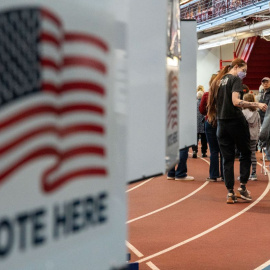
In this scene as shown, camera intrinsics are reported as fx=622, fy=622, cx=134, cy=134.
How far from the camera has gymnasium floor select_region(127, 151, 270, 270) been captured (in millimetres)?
5301

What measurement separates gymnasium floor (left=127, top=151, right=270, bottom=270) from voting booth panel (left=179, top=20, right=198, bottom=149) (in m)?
1.26

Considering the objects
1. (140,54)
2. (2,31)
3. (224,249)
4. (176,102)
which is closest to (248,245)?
(224,249)

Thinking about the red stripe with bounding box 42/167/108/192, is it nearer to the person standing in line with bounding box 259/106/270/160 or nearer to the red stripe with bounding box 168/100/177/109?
the red stripe with bounding box 168/100/177/109

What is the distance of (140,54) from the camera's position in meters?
2.50

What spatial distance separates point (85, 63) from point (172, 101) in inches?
71.3

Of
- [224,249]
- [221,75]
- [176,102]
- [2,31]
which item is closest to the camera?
[2,31]

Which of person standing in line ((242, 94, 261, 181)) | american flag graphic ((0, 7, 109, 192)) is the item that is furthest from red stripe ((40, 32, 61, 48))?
person standing in line ((242, 94, 261, 181))

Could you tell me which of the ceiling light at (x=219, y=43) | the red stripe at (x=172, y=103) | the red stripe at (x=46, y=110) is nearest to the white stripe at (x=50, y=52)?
the red stripe at (x=46, y=110)

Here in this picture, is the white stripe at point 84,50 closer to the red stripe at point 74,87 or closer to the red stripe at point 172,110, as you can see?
the red stripe at point 74,87

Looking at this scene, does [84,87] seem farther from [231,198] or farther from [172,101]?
[231,198]

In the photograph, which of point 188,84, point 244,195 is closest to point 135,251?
point 188,84

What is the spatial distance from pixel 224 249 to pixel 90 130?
447 cm

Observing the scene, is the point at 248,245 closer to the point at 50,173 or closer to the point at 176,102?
the point at 176,102

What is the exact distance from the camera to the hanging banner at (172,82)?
3.01 metres
